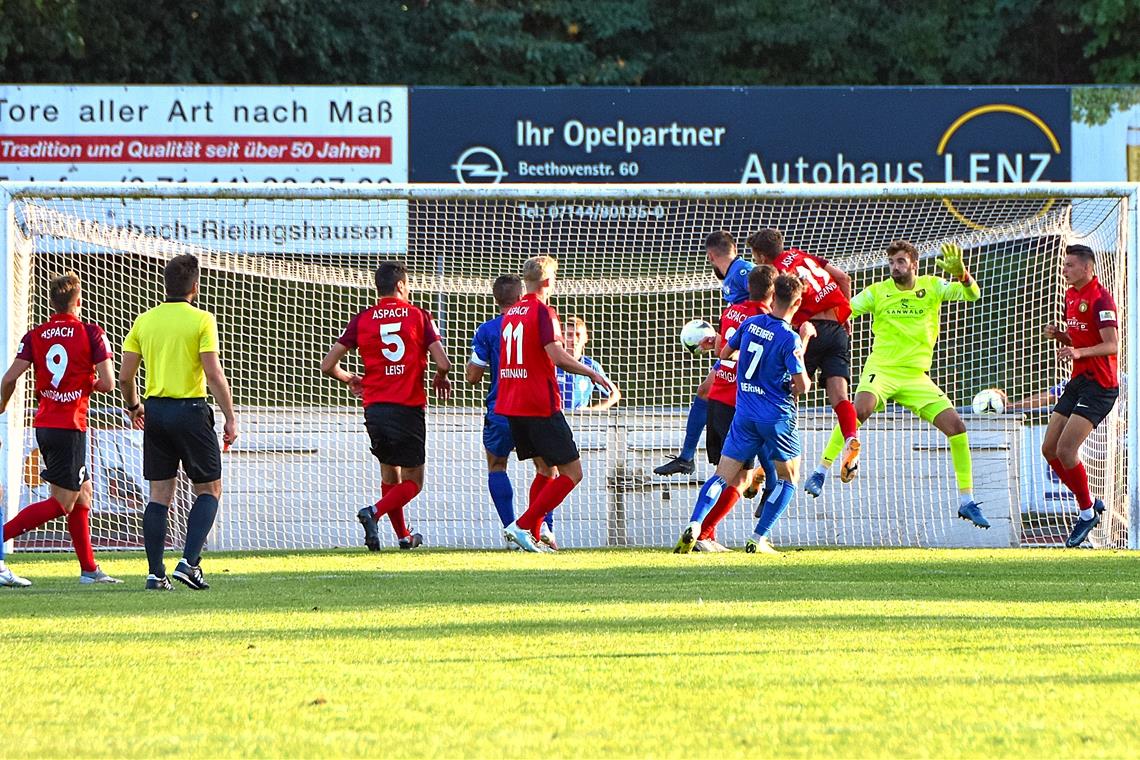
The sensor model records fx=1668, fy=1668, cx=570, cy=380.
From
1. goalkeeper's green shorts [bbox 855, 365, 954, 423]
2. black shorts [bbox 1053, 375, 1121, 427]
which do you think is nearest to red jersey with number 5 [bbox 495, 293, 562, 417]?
goalkeeper's green shorts [bbox 855, 365, 954, 423]

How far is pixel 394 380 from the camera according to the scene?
10.9 metres

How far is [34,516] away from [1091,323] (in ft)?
21.8

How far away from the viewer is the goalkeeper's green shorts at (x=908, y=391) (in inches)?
446

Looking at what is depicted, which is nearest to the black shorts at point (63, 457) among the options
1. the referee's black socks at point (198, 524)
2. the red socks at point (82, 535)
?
the red socks at point (82, 535)

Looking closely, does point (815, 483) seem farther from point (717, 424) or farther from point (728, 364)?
point (728, 364)

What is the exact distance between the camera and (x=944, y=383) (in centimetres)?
1426

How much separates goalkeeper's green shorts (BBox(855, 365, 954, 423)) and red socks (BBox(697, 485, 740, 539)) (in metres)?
1.86

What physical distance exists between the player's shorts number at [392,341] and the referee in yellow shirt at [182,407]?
2.86 metres

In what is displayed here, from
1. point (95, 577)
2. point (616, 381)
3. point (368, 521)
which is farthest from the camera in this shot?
point (616, 381)

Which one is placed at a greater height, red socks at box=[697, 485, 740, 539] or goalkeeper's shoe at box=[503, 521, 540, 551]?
red socks at box=[697, 485, 740, 539]

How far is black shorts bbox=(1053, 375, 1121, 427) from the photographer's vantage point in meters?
10.8

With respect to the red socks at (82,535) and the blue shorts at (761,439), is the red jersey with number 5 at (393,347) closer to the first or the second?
the blue shorts at (761,439)

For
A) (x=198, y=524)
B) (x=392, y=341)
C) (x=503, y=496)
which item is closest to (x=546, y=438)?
(x=503, y=496)

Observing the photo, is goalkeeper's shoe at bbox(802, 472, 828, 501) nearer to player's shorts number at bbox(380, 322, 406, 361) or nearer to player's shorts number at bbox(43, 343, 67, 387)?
player's shorts number at bbox(380, 322, 406, 361)
